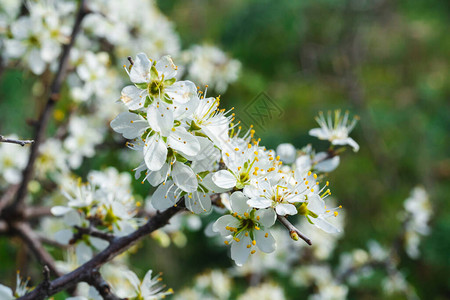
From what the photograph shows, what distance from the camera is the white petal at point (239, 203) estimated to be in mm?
831

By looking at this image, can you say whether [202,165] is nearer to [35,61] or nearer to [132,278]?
[132,278]

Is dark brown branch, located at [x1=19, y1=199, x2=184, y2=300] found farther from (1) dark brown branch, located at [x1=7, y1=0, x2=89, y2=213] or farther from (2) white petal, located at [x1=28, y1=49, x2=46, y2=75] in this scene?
(2) white petal, located at [x1=28, y1=49, x2=46, y2=75]

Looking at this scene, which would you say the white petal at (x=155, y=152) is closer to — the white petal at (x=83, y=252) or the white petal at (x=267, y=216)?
the white petal at (x=267, y=216)

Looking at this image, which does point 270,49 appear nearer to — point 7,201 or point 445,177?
point 445,177

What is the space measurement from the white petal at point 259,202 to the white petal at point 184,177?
113 mm

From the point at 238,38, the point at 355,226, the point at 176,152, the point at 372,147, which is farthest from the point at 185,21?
the point at 176,152

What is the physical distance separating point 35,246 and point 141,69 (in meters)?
0.87

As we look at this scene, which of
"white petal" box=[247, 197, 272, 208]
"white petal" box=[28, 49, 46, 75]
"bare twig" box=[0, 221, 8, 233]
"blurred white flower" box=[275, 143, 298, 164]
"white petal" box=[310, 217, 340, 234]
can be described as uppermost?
"white petal" box=[28, 49, 46, 75]

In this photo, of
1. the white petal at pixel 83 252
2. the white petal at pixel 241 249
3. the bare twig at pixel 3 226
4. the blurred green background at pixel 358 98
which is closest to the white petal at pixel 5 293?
the white petal at pixel 83 252

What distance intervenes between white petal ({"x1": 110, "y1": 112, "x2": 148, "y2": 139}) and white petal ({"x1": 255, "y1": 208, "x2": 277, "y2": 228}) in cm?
29

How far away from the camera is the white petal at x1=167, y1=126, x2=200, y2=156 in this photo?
80cm

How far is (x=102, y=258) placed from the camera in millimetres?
947

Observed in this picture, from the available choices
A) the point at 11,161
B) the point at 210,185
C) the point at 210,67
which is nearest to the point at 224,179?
the point at 210,185

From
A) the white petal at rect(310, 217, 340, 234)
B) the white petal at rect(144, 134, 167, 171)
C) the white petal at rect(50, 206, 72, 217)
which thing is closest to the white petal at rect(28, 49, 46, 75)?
the white petal at rect(50, 206, 72, 217)
